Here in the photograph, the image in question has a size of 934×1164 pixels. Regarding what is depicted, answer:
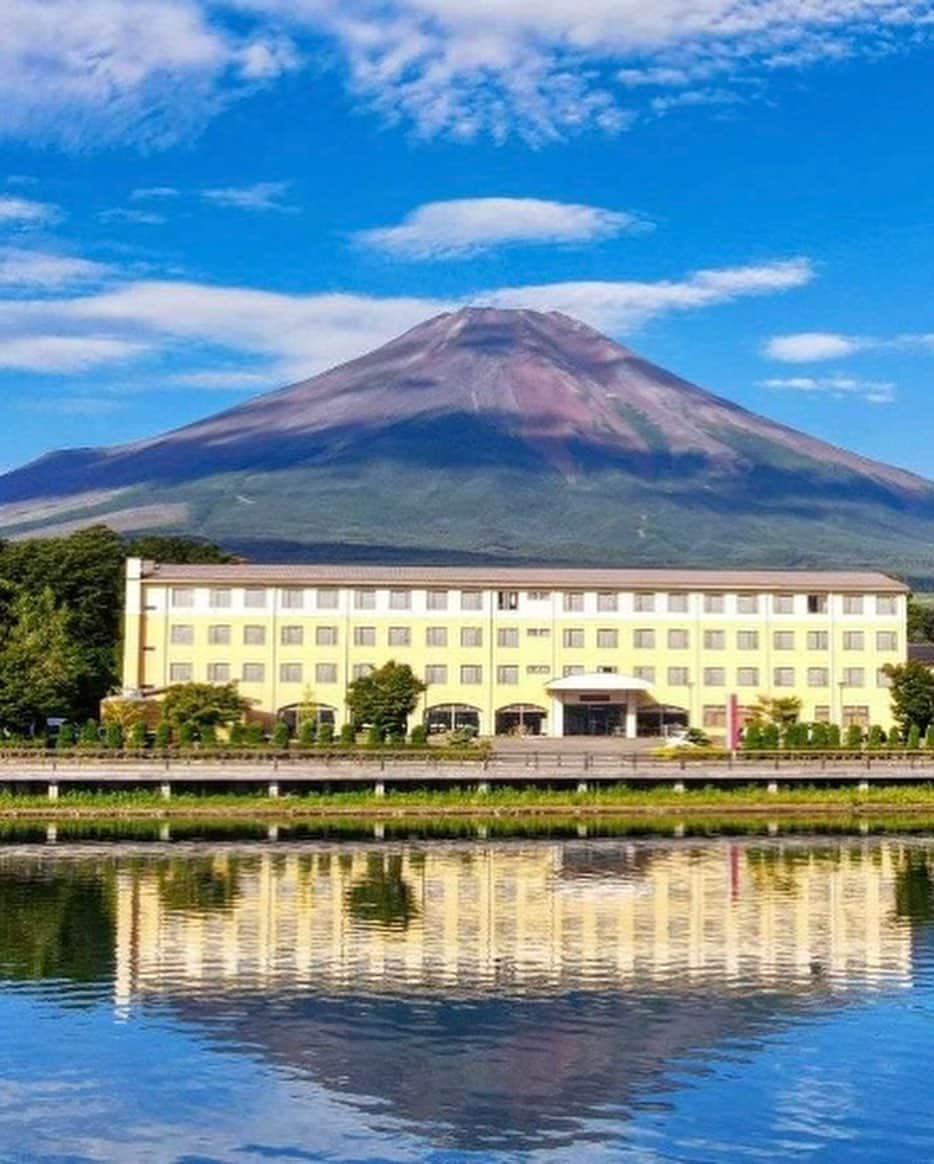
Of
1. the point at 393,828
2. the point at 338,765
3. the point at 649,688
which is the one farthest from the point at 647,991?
the point at 649,688

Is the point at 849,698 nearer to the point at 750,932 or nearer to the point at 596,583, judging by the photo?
the point at 596,583

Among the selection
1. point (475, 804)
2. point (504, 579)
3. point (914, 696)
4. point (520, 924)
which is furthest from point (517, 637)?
point (520, 924)

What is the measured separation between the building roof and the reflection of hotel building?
2795cm

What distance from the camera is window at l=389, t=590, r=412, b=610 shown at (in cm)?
6994

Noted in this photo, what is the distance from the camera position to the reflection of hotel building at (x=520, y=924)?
27062mm

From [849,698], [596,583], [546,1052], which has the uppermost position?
[596,583]

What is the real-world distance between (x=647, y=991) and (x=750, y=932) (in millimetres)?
5760

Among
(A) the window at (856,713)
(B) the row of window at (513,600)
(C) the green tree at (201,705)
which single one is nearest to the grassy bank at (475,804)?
(C) the green tree at (201,705)

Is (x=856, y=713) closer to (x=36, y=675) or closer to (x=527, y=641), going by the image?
(x=527, y=641)

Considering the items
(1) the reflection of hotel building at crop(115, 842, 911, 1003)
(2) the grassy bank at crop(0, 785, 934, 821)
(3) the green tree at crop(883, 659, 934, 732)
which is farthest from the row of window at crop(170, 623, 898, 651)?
(1) the reflection of hotel building at crop(115, 842, 911, 1003)

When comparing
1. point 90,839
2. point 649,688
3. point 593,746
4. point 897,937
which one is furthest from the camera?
point 649,688

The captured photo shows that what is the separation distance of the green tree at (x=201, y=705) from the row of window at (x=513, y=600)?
709 cm

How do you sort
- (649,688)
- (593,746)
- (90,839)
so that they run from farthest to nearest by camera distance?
(649,688)
(593,746)
(90,839)

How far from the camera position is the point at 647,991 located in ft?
84.7
